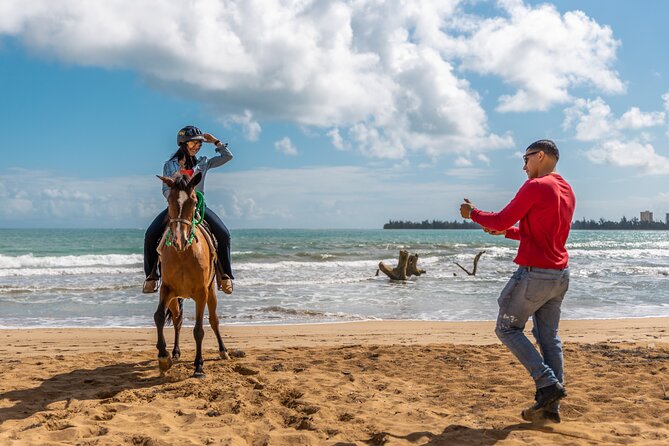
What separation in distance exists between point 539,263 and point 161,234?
464 centimetres

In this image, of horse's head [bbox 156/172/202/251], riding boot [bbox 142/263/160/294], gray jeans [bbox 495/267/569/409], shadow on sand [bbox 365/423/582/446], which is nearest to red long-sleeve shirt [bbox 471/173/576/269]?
gray jeans [bbox 495/267/569/409]

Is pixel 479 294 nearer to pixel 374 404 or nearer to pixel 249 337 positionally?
pixel 249 337

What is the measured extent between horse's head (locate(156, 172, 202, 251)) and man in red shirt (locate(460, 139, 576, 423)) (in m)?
2.89

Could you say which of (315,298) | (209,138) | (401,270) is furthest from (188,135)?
(401,270)

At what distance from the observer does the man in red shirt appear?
14.4 feet

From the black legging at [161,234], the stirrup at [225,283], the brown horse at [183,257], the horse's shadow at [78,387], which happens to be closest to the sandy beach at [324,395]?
the horse's shadow at [78,387]

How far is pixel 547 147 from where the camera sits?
15.2 feet

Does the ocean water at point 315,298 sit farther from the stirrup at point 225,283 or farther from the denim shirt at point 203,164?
the denim shirt at point 203,164

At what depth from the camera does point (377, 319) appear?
1306cm

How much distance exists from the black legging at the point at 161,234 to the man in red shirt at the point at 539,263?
390cm

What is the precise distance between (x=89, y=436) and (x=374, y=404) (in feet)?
8.47

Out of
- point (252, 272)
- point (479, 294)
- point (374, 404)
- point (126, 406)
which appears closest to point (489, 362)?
point (374, 404)

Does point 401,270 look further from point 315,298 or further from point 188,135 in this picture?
point 188,135

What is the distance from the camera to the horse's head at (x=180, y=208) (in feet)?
18.8
